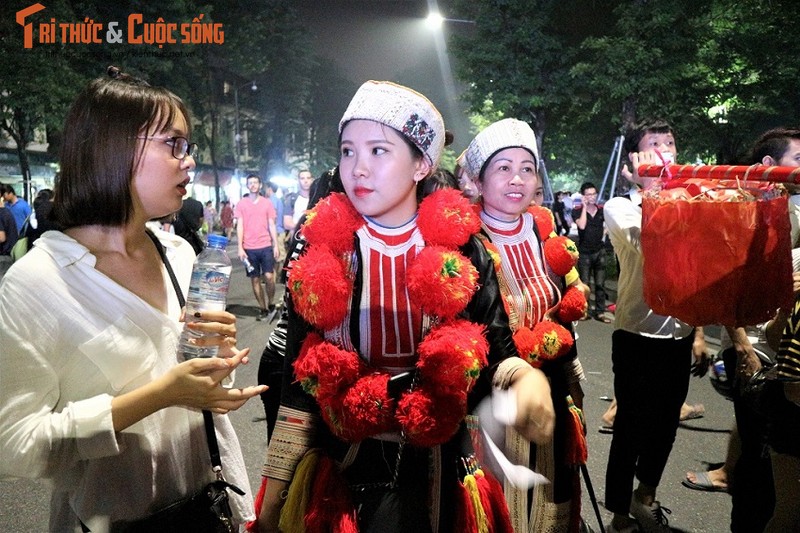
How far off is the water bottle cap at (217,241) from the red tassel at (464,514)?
44.3 inches

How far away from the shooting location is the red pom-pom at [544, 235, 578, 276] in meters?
2.92

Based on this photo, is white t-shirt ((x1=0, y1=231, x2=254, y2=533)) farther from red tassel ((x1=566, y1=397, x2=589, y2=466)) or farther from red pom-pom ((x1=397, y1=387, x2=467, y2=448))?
red tassel ((x1=566, y1=397, x2=589, y2=466))

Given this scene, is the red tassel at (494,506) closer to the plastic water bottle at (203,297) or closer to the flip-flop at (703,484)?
the plastic water bottle at (203,297)

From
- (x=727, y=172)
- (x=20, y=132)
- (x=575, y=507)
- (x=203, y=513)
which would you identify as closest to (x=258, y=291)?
(x=575, y=507)

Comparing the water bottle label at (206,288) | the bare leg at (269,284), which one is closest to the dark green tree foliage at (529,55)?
the bare leg at (269,284)

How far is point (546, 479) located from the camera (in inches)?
104

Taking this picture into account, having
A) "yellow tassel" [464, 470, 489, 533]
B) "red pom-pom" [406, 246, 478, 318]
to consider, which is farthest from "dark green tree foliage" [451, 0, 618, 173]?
"yellow tassel" [464, 470, 489, 533]

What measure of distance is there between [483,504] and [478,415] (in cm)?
30

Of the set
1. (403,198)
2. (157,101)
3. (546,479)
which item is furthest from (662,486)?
(157,101)

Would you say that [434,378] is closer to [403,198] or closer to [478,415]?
[478,415]

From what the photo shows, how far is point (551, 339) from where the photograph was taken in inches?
103

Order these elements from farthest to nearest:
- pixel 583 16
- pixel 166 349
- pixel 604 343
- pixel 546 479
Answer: pixel 583 16, pixel 604 343, pixel 546 479, pixel 166 349

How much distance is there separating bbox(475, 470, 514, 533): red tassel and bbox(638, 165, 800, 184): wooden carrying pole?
4.03 ft

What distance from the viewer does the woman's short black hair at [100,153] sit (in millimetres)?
1583
